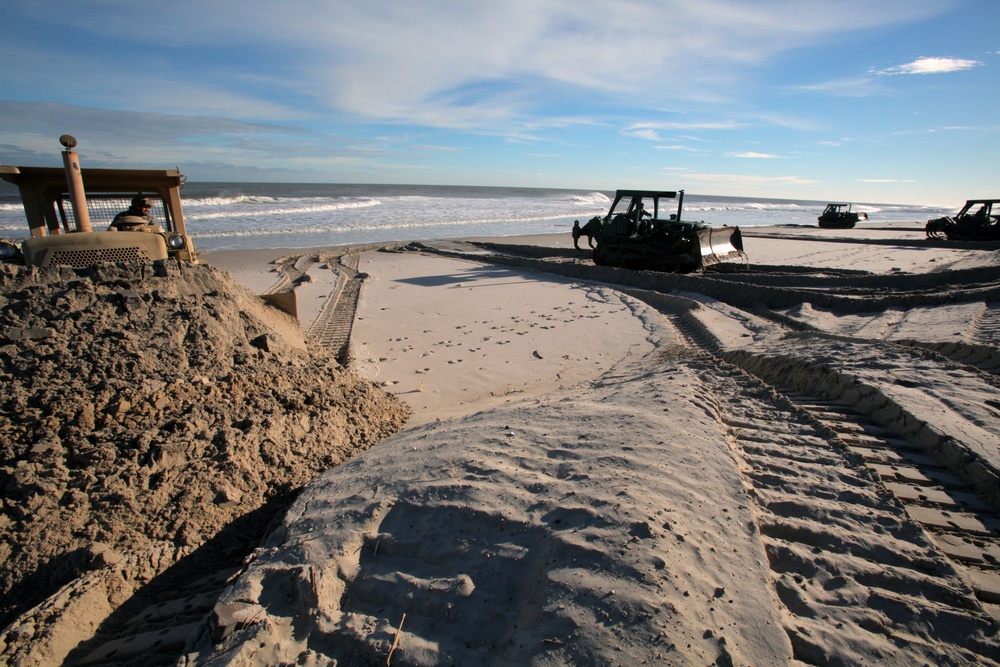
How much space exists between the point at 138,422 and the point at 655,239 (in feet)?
36.9

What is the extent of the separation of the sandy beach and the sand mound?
1.09 feet

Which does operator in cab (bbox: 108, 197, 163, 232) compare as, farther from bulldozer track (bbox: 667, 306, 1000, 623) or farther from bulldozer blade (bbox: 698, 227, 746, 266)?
bulldozer blade (bbox: 698, 227, 746, 266)

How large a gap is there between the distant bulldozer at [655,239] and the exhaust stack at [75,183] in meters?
10.2

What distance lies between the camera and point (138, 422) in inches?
122

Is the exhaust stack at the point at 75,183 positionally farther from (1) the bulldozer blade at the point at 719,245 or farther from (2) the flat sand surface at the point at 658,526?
(1) the bulldozer blade at the point at 719,245

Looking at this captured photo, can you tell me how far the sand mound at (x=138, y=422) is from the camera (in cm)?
257

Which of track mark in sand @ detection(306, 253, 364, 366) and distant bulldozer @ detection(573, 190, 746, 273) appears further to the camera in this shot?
distant bulldozer @ detection(573, 190, 746, 273)

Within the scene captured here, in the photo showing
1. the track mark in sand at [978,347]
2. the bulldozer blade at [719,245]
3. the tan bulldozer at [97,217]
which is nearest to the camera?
the tan bulldozer at [97,217]

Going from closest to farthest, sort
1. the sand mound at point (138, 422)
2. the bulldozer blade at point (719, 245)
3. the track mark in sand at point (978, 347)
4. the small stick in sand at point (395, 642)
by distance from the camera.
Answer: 1. the small stick in sand at point (395, 642)
2. the sand mound at point (138, 422)
3. the track mark in sand at point (978, 347)
4. the bulldozer blade at point (719, 245)

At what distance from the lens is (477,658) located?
183cm

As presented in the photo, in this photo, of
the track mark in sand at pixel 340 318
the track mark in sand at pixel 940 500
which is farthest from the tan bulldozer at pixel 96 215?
the track mark in sand at pixel 940 500

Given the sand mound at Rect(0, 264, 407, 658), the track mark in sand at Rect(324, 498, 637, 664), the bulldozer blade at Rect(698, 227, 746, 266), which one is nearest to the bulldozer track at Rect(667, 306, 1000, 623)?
the track mark in sand at Rect(324, 498, 637, 664)

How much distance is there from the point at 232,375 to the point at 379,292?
22.0 ft

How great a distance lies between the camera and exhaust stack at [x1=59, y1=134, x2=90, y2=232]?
14.7 ft
